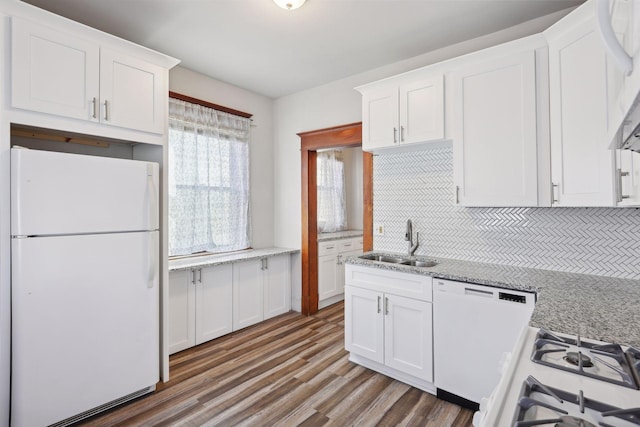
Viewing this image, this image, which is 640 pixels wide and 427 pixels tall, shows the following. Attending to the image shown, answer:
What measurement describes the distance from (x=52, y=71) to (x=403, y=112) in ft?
7.84

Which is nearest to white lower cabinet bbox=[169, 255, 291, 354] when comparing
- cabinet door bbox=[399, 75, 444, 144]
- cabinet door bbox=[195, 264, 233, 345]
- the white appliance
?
cabinet door bbox=[195, 264, 233, 345]

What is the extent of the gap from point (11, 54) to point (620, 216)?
3.73m

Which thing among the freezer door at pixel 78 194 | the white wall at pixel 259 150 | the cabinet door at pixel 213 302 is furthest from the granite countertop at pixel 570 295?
the white wall at pixel 259 150

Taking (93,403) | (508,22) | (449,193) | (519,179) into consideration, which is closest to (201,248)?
(93,403)

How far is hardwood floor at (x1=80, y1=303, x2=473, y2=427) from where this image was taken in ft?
6.77

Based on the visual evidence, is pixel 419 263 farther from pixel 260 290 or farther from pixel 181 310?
pixel 181 310

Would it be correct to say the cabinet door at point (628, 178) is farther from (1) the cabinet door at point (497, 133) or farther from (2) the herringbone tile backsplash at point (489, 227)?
(2) the herringbone tile backsplash at point (489, 227)

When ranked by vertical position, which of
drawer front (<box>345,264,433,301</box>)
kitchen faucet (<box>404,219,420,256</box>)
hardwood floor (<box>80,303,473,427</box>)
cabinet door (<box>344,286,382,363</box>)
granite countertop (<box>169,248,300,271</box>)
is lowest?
→ hardwood floor (<box>80,303,473,427</box>)

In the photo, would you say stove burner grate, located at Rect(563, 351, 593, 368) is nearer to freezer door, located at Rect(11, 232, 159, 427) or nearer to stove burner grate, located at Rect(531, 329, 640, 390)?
stove burner grate, located at Rect(531, 329, 640, 390)

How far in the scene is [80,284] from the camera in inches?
78.2

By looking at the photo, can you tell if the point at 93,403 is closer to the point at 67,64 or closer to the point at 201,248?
the point at 201,248

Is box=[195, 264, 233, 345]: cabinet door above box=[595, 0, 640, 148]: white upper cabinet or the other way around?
the other way around

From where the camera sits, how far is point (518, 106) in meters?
2.14

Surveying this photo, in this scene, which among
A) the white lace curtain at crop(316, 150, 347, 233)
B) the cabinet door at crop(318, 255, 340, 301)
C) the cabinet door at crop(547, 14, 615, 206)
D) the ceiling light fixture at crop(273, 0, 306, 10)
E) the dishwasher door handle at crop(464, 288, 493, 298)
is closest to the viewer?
the cabinet door at crop(547, 14, 615, 206)
